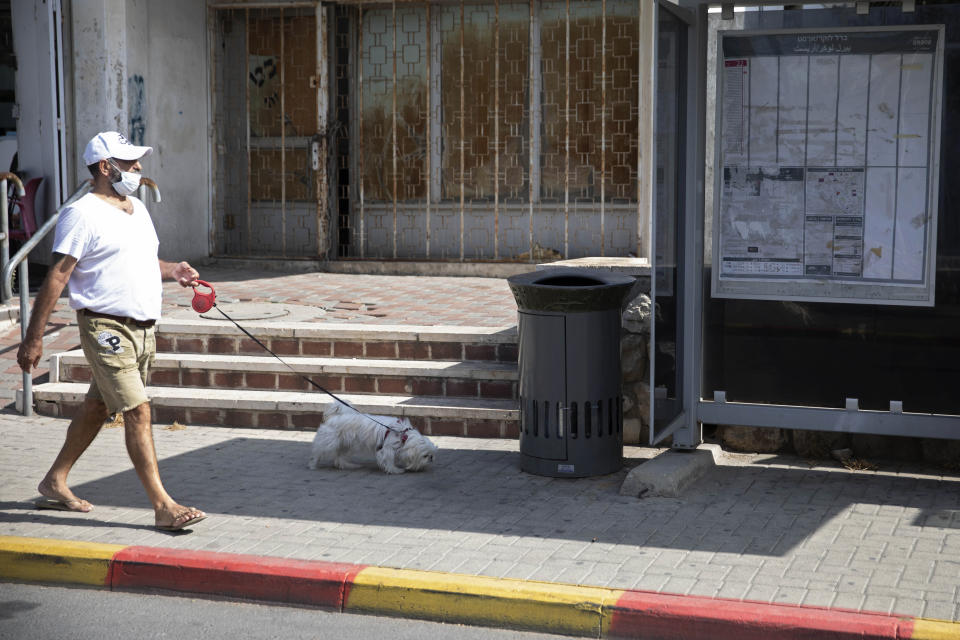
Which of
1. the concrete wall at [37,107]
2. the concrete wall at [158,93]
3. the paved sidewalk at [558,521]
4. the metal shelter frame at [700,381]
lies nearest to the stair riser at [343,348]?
the paved sidewalk at [558,521]

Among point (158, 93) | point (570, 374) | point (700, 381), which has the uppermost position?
point (158, 93)

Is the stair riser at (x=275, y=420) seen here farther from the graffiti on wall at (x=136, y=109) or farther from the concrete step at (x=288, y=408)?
the graffiti on wall at (x=136, y=109)

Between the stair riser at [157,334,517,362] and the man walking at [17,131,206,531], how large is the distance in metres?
2.88

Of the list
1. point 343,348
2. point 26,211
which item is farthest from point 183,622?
point 26,211

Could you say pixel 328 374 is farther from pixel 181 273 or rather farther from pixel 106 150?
pixel 106 150

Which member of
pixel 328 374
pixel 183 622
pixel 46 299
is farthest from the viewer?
pixel 328 374

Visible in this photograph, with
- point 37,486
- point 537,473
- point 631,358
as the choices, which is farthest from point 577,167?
point 37,486

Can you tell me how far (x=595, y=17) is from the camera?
12.4 metres

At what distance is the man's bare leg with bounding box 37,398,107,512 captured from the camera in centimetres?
598

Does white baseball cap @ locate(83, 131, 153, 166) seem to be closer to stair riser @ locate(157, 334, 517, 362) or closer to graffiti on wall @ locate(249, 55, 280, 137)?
stair riser @ locate(157, 334, 517, 362)

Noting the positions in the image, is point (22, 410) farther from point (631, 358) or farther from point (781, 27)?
point (781, 27)

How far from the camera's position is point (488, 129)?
1284 centimetres

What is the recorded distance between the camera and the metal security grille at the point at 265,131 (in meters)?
13.3

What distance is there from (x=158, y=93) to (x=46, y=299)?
25.2 feet
